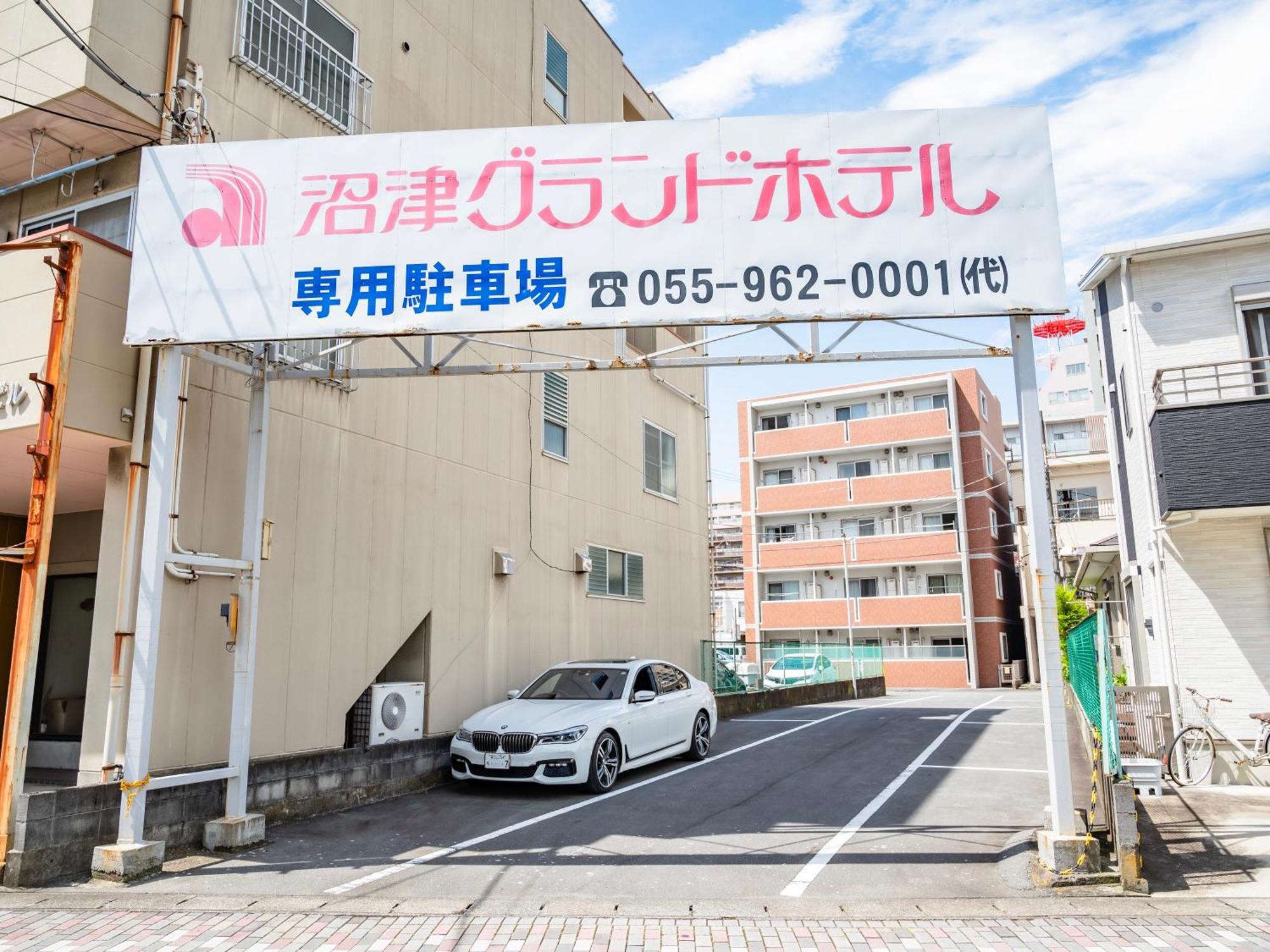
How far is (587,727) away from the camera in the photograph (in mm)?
10102

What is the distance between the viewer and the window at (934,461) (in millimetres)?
41688

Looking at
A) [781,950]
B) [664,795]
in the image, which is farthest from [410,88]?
[781,950]

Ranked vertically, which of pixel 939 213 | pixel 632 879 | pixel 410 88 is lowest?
pixel 632 879

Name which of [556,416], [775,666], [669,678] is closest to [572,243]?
[669,678]

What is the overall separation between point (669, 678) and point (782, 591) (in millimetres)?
33361

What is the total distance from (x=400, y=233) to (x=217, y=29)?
384 cm

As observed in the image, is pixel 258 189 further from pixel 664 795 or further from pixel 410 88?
pixel 664 795

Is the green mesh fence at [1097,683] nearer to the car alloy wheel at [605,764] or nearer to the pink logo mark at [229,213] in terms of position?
the car alloy wheel at [605,764]

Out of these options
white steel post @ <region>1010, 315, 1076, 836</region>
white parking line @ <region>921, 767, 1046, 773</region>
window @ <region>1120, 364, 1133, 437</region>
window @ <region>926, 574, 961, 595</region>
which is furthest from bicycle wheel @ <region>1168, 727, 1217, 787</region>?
window @ <region>926, 574, 961, 595</region>

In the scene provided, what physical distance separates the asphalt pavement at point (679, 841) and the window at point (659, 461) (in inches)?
267

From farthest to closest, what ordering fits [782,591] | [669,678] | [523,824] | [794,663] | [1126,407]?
[782,591], [794,663], [1126,407], [669,678], [523,824]

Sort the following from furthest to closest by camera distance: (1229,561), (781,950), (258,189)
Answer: (1229,561) → (258,189) → (781,950)

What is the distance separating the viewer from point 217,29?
9367mm

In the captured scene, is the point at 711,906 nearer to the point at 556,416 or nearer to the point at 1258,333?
the point at 556,416
